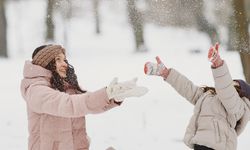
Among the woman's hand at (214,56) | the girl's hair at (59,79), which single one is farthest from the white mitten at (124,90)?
the woman's hand at (214,56)

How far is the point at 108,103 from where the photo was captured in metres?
3.35

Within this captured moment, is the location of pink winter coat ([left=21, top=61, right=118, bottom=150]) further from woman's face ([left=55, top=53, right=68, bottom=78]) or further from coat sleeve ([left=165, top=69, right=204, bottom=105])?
coat sleeve ([left=165, top=69, right=204, bottom=105])

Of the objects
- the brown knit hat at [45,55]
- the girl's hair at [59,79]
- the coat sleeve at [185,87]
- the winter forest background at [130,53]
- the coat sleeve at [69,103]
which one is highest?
the brown knit hat at [45,55]

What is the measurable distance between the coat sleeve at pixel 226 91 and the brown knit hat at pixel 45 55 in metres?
1.21

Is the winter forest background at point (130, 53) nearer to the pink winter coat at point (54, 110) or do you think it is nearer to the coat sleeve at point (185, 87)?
the coat sleeve at point (185, 87)

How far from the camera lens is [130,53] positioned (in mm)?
18984

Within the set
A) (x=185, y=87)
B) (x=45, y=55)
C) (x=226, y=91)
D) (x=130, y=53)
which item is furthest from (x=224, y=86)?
(x=130, y=53)

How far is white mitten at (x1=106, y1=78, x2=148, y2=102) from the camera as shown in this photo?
3230mm

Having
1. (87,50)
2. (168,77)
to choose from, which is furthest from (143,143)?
(87,50)

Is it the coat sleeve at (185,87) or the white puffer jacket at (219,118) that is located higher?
the coat sleeve at (185,87)

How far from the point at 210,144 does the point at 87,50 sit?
653 inches

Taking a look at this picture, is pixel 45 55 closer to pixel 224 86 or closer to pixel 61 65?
pixel 61 65

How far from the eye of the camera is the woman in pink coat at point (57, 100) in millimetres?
3324

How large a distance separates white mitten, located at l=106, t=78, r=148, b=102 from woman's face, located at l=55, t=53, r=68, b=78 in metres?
0.61
